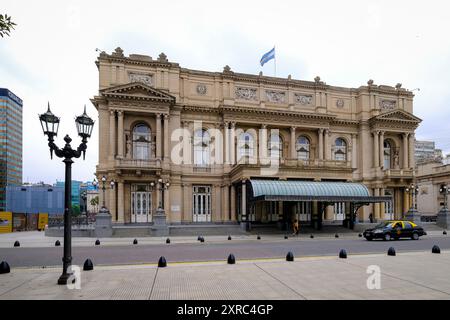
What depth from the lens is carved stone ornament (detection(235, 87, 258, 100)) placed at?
40219 millimetres

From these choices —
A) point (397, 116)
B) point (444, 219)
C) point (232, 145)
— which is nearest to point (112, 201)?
point (232, 145)

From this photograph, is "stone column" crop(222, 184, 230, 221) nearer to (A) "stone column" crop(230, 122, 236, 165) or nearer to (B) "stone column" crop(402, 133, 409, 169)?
(A) "stone column" crop(230, 122, 236, 165)

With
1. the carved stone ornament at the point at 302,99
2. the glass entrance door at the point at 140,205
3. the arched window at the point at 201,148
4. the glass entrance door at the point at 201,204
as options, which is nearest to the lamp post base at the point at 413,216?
the carved stone ornament at the point at 302,99

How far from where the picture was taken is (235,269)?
1107cm

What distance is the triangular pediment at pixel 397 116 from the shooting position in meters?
43.1

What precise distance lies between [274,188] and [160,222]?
457 inches

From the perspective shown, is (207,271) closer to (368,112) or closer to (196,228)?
(196,228)

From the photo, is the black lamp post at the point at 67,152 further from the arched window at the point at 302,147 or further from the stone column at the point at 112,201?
the arched window at the point at 302,147

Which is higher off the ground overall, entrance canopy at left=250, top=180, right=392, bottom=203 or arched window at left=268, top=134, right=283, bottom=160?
arched window at left=268, top=134, right=283, bottom=160

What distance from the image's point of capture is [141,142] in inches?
1479

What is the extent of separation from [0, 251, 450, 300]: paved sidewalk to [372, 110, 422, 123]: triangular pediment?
3500cm

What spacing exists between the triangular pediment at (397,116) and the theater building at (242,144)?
0.15m

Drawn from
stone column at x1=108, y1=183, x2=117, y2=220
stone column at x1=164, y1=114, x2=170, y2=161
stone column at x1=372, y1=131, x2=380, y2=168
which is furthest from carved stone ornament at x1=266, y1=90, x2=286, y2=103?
stone column at x1=108, y1=183, x2=117, y2=220
